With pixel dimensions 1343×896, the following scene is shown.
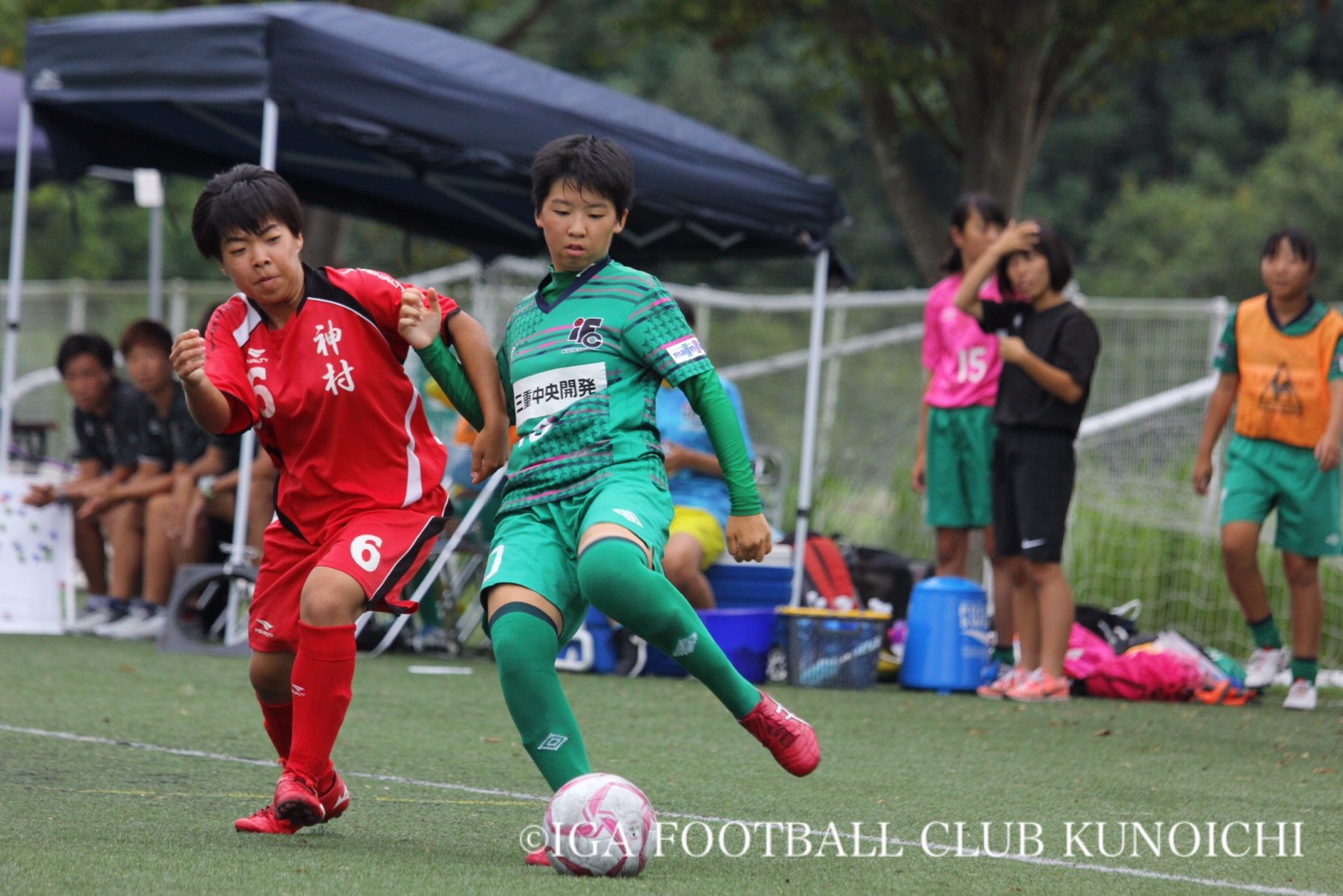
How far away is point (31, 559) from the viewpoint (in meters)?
9.02

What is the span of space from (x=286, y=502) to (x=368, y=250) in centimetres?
3178

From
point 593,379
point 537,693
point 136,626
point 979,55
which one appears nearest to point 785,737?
point 537,693

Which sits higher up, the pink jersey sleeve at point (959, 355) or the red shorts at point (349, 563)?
the pink jersey sleeve at point (959, 355)

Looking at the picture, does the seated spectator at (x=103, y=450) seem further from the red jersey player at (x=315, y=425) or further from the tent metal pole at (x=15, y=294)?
the red jersey player at (x=315, y=425)

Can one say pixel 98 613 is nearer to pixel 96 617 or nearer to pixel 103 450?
pixel 96 617

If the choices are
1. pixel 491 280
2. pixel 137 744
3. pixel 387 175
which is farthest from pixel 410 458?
pixel 491 280

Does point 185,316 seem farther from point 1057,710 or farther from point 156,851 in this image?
point 156,851

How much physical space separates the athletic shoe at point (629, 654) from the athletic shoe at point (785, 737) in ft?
14.5

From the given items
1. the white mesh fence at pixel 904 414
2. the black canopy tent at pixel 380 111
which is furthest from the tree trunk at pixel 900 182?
the black canopy tent at pixel 380 111

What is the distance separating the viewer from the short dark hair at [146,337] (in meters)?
8.91

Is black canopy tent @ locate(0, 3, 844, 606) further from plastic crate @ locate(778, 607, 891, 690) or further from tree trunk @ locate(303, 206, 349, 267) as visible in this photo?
tree trunk @ locate(303, 206, 349, 267)

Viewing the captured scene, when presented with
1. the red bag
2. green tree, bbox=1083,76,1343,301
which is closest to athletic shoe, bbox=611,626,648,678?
the red bag

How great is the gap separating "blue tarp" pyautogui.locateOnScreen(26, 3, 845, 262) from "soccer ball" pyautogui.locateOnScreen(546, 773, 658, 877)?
200 inches

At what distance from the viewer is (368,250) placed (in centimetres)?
3519
